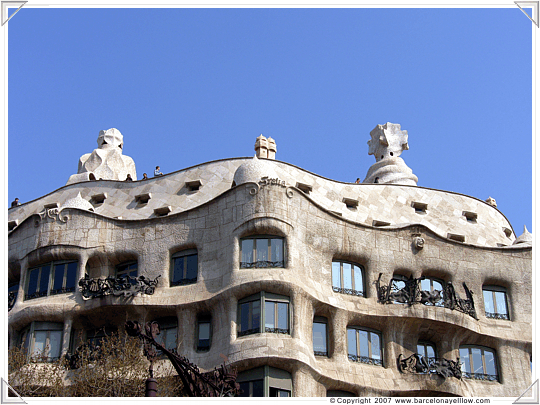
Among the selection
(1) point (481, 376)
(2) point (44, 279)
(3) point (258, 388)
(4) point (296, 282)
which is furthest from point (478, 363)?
(2) point (44, 279)

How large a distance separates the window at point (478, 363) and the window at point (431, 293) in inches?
84.0

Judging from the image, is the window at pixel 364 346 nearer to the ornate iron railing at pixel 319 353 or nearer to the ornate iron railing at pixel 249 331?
the ornate iron railing at pixel 319 353

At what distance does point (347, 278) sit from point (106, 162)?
1410cm

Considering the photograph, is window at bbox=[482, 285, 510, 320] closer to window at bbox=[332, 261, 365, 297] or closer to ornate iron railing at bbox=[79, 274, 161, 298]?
window at bbox=[332, 261, 365, 297]

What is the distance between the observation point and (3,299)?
2564 centimetres

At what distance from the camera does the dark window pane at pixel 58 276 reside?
35.5m

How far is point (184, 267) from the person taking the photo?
35.4 meters

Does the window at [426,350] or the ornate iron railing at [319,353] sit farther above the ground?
the window at [426,350]

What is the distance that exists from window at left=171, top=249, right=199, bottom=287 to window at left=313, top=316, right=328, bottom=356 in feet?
15.6

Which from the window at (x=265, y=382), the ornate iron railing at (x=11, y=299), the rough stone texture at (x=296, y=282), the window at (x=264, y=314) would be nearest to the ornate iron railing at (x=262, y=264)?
the rough stone texture at (x=296, y=282)

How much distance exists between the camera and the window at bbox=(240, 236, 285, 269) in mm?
33531

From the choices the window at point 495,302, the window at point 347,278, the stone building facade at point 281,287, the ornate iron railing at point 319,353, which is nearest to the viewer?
the stone building facade at point 281,287
